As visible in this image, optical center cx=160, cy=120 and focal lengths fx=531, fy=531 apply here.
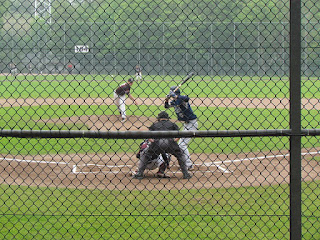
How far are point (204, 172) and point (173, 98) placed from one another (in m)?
1.77

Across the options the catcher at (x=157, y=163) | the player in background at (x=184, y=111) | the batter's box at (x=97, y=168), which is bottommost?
the batter's box at (x=97, y=168)

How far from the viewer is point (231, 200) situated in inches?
359

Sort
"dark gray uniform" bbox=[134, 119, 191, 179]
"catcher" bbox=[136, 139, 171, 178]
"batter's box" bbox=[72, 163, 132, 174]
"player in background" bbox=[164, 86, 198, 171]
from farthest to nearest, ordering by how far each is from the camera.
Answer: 1. "player in background" bbox=[164, 86, 198, 171]
2. "batter's box" bbox=[72, 163, 132, 174]
3. "catcher" bbox=[136, 139, 171, 178]
4. "dark gray uniform" bbox=[134, 119, 191, 179]

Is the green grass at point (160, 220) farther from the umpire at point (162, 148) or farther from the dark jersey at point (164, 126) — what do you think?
the dark jersey at point (164, 126)

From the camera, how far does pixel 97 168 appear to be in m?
11.6

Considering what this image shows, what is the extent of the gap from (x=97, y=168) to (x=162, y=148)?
1852 millimetres

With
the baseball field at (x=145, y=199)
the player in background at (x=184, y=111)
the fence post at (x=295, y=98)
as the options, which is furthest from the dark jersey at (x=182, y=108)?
the fence post at (x=295, y=98)

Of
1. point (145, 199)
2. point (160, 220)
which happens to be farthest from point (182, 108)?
point (160, 220)

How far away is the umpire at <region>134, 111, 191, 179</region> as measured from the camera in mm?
10359

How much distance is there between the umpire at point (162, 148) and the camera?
10359 millimetres

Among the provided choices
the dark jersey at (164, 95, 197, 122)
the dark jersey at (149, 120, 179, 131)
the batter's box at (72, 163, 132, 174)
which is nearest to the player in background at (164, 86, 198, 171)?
the dark jersey at (164, 95, 197, 122)

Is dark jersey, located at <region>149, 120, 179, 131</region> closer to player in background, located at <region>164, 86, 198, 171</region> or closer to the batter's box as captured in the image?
player in background, located at <region>164, 86, 198, 171</region>

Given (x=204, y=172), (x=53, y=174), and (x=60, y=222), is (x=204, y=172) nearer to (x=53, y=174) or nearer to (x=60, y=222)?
(x=53, y=174)

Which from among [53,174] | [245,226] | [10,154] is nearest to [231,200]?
[245,226]
